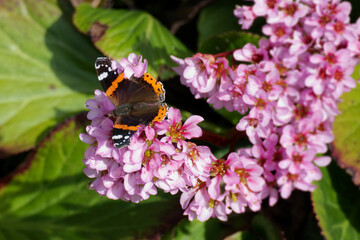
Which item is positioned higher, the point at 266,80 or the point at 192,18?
the point at 266,80

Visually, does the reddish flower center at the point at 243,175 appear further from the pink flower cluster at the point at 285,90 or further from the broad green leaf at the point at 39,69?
the broad green leaf at the point at 39,69

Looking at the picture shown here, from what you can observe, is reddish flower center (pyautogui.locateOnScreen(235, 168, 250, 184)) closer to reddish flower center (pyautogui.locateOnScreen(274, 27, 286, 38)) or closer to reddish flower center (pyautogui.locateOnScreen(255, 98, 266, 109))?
reddish flower center (pyautogui.locateOnScreen(255, 98, 266, 109))

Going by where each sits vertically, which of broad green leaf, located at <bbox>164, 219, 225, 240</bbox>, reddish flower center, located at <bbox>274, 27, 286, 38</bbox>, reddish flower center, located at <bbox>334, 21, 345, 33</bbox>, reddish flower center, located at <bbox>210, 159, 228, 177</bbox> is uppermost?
reddish flower center, located at <bbox>334, 21, 345, 33</bbox>

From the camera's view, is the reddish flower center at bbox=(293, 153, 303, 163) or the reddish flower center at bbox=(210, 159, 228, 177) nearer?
the reddish flower center at bbox=(210, 159, 228, 177)

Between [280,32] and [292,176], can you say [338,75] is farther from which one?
[292,176]

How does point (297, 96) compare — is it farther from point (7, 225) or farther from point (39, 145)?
point (7, 225)

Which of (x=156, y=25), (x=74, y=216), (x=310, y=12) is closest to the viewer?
(x=310, y=12)

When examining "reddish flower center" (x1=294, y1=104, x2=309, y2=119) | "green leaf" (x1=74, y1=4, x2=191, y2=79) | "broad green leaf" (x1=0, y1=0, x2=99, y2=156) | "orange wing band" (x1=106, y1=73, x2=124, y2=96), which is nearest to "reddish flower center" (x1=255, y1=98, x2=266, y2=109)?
"reddish flower center" (x1=294, y1=104, x2=309, y2=119)

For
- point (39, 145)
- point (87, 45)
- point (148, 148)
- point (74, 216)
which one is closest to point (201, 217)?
point (148, 148)
